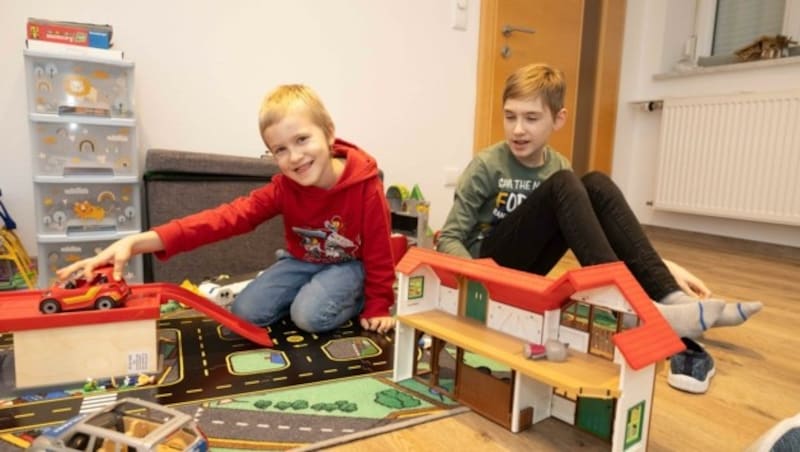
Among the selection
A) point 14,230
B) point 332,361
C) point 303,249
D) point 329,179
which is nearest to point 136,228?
point 14,230

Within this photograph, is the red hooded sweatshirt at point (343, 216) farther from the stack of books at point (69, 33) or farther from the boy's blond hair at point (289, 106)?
the stack of books at point (69, 33)

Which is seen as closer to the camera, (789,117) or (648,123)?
(789,117)

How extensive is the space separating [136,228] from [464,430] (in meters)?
1.21

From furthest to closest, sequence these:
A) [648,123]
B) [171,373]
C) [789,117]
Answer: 1. [648,123]
2. [789,117]
3. [171,373]

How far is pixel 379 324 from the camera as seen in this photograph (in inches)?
47.9

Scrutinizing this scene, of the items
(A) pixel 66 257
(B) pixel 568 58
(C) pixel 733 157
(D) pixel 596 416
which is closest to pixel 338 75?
(A) pixel 66 257

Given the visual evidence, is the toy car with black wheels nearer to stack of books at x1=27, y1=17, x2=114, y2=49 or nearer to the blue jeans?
the blue jeans

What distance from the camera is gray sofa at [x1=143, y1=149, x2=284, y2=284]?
1572mm

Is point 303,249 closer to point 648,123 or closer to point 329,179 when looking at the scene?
point 329,179

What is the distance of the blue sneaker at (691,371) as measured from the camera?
3.21 ft

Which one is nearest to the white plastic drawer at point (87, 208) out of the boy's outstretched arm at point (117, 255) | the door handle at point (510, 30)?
the boy's outstretched arm at point (117, 255)

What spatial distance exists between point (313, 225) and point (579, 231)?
24.1 inches

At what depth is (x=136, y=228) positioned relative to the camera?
1.58 m

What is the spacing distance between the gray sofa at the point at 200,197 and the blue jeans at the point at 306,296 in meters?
0.38
